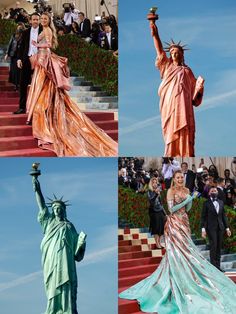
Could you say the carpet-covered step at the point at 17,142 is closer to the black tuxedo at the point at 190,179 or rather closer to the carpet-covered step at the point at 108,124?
the carpet-covered step at the point at 108,124

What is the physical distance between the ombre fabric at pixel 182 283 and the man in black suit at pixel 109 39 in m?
1.09

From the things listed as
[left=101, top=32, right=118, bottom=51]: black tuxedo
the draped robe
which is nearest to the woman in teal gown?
the draped robe

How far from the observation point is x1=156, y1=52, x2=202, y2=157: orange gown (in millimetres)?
5023

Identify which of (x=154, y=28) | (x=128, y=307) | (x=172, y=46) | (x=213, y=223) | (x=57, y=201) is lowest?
(x=128, y=307)

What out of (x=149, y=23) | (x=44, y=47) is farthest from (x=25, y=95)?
(x=149, y=23)

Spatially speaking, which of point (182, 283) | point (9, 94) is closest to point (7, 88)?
point (9, 94)

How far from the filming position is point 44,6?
4.98m

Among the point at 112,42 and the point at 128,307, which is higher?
A: the point at 112,42

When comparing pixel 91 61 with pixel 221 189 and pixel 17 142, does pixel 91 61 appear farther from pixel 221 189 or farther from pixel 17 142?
pixel 221 189

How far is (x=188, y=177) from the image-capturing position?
511 centimetres

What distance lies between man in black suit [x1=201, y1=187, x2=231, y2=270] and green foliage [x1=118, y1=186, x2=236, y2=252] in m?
0.03

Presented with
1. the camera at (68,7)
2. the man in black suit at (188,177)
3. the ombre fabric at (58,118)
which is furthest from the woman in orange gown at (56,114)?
the man in black suit at (188,177)

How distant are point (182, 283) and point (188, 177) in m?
0.71

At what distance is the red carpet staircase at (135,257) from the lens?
4941 millimetres
